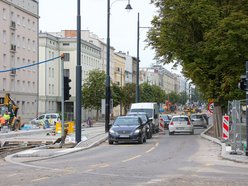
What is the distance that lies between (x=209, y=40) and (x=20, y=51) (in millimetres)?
49515

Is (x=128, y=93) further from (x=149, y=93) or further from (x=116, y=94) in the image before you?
(x=149, y=93)

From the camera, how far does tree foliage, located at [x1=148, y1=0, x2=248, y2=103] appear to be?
3378 centimetres

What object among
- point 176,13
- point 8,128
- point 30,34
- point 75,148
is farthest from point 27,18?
point 75,148

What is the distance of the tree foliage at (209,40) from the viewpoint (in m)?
33.8

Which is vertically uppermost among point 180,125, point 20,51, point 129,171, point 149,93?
point 20,51

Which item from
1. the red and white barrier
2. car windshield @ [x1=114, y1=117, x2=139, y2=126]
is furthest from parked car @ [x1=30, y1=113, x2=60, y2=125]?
the red and white barrier

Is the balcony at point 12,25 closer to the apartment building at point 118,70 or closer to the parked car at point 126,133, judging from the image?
the parked car at point 126,133

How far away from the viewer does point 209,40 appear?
1357 inches

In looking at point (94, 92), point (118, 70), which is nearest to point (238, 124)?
point (94, 92)

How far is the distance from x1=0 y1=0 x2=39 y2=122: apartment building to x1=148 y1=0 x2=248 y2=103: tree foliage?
38.6 m

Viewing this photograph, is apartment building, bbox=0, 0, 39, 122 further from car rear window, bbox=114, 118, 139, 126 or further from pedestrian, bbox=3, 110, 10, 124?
car rear window, bbox=114, 118, 139, 126

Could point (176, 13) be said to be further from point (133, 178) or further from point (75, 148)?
point (133, 178)

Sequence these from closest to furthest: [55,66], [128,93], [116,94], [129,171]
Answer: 1. [129,171]
2. [116,94]
3. [55,66]
4. [128,93]

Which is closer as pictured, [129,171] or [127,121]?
[129,171]
